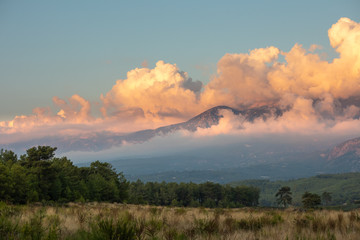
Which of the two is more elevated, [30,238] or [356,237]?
[30,238]

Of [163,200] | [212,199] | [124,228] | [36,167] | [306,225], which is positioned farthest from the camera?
[212,199]

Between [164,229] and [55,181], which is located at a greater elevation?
[164,229]

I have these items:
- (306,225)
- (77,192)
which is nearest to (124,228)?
(306,225)

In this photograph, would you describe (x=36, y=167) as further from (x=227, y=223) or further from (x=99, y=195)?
(x=227, y=223)

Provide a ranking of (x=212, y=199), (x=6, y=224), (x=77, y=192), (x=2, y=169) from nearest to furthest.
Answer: (x=6, y=224) < (x=2, y=169) < (x=77, y=192) < (x=212, y=199)

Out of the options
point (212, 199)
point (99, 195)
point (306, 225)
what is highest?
point (306, 225)

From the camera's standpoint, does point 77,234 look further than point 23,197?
No

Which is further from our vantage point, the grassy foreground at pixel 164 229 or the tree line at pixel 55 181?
the tree line at pixel 55 181

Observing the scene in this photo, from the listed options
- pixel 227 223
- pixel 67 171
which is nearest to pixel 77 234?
pixel 227 223

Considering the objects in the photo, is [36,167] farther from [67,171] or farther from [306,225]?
[306,225]

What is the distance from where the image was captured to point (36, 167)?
6191 centimetres

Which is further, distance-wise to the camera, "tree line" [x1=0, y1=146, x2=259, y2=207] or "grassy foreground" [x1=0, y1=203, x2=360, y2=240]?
"tree line" [x1=0, y1=146, x2=259, y2=207]

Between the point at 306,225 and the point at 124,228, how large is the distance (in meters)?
7.92

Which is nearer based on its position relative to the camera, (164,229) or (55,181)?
(164,229)
